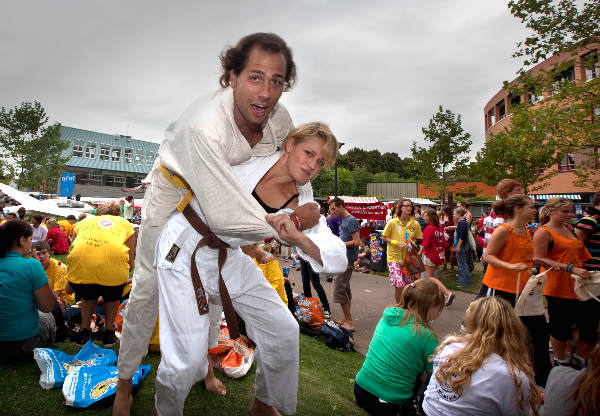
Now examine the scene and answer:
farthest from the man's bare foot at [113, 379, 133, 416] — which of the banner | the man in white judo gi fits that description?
the banner

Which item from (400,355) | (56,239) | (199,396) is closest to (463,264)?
(400,355)

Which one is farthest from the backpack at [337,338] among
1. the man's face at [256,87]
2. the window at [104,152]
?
the window at [104,152]

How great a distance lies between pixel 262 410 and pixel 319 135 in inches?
72.7

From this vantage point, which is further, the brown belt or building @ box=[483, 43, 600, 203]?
building @ box=[483, 43, 600, 203]

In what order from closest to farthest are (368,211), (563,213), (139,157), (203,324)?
(203,324) → (563,213) → (368,211) → (139,157)

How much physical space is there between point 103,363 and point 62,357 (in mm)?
327

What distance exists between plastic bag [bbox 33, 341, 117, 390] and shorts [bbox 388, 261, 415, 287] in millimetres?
4660

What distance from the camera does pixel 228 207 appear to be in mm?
1772

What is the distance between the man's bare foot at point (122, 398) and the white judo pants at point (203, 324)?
0.55 metres

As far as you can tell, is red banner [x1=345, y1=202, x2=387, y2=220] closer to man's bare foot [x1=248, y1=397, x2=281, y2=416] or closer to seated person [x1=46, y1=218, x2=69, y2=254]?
seated person [x1=46, y1=218, x2=69, y2=254]

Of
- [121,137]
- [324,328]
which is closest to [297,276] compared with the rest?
[324,328]

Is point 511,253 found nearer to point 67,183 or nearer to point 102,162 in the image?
point 67,183

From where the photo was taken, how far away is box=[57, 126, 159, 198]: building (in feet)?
144

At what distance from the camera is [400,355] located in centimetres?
279
